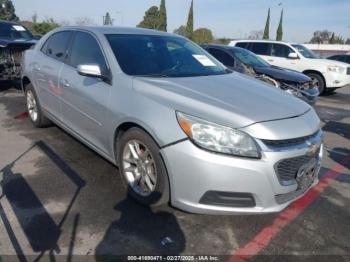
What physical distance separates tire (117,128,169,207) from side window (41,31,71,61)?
1.87 meters

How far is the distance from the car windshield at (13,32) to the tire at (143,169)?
30.8 feet

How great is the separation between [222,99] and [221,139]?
508 mm

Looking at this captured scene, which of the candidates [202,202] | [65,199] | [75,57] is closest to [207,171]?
[202,202]

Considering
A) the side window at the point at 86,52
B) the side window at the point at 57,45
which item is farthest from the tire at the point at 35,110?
the side window at the point at 86,52

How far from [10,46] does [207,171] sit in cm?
728

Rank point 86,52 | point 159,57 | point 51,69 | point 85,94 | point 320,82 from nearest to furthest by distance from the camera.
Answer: point 85,94 → point 159,57 → point 86,52 → point 51,69 → point 320,82

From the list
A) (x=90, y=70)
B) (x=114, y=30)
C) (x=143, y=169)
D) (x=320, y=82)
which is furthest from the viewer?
(x=320, y=82)

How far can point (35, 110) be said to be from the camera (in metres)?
5.55

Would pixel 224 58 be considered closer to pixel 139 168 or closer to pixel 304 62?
pixel 304 62

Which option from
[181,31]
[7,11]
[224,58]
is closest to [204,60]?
[224,58]

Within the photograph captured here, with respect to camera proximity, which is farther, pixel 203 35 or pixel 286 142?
pixel 203 35

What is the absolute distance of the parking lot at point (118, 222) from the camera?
2.72m

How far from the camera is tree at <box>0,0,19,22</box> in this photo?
63.4 m

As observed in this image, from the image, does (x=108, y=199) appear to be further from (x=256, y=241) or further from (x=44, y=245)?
(x=256, y=241)
